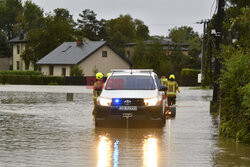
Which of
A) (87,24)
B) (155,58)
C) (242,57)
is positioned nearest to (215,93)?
(242,57)

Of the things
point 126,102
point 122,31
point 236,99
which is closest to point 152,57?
point 122,31

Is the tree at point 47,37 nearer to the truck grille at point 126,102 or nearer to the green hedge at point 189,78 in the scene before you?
the green hedge at point 189,78

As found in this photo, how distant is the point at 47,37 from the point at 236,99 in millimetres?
79931

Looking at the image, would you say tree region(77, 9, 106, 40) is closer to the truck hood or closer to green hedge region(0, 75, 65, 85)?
green hedge region(0, 75, 65, 85)

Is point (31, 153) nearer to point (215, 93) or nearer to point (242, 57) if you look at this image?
point (242, 57)

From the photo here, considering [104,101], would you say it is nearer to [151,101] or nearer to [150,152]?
[151,101]

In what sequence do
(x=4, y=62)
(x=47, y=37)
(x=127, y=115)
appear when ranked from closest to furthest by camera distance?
(x=127, y=115), (x=47, y=37), (x=4, y=62)

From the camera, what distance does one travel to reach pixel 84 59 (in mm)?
78875

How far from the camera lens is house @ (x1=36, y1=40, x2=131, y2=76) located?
263 ft

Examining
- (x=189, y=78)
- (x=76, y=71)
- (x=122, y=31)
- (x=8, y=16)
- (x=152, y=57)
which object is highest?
(x=8, y=16)

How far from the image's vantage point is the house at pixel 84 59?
263ft

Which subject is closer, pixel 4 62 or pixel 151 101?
pixel 151 101

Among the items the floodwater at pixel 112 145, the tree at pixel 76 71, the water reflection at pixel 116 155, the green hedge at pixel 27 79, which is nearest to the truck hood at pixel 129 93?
the floodwater at pixel 112 145

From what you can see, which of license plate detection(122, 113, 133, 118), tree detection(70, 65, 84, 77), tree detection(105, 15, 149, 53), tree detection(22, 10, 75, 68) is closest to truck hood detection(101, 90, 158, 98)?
license plate detection(122, 113, 133, 118)
